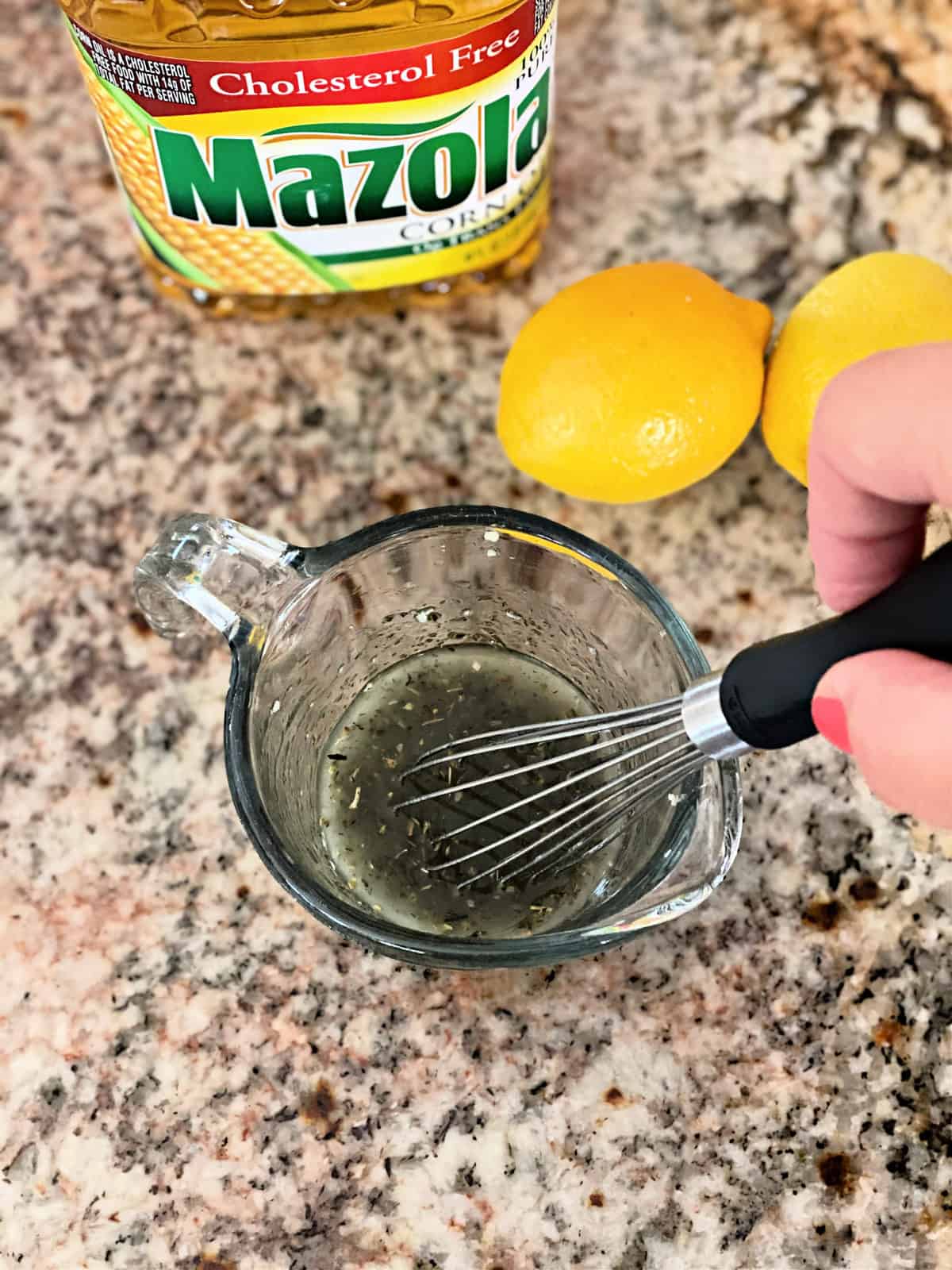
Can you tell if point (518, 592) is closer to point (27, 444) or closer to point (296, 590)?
point (296, 590)

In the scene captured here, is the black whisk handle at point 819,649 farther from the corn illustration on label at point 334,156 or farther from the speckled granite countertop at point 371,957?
the corn illustration on label at point 334,156

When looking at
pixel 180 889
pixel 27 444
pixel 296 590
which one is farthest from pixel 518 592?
pixel 27 444

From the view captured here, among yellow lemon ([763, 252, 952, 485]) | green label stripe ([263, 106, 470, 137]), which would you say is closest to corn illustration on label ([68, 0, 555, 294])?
green label stripe ([263, 106, 470, 137])

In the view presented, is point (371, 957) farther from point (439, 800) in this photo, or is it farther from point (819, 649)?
point (819, 649)

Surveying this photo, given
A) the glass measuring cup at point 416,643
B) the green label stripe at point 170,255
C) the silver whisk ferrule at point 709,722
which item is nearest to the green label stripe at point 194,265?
the green label stripe at point 170,255

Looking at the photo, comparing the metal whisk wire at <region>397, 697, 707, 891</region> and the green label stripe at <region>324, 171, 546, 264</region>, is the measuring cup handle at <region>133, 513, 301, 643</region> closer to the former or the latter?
the metal whisk wire at <region>397, 697, 707, 891</region>

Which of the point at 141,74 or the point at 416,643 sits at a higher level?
the point at 141,74

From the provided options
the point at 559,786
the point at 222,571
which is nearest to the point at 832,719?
the point at 559,786
